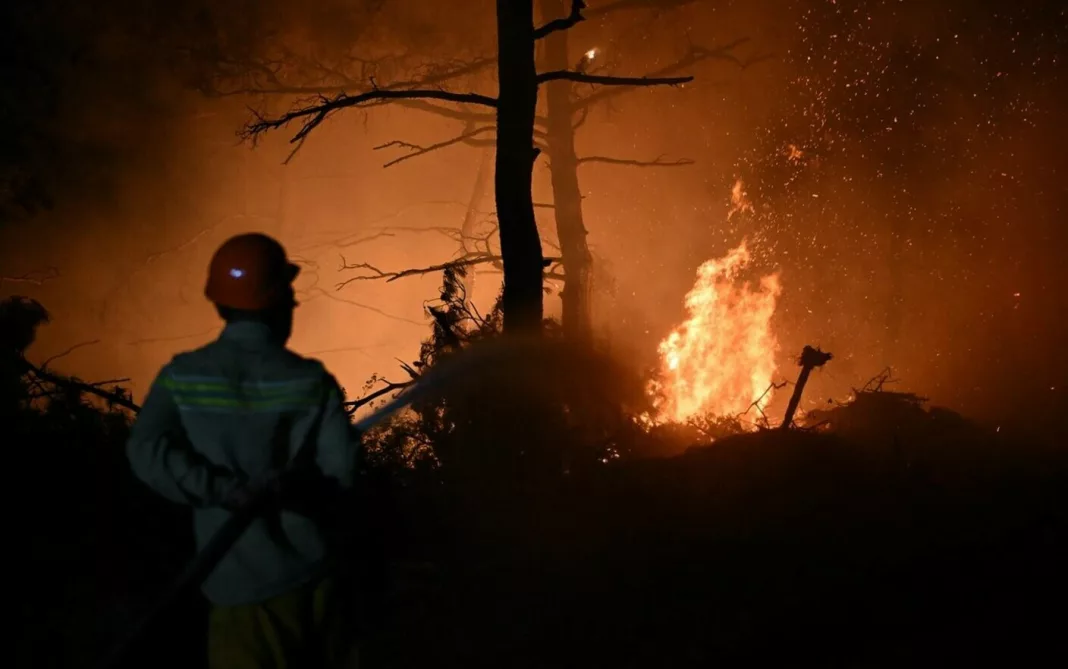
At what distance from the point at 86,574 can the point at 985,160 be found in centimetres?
1167

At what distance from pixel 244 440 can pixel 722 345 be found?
36.5ft

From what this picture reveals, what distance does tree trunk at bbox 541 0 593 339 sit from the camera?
1119 centimetres

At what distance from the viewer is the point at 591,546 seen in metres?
5.05

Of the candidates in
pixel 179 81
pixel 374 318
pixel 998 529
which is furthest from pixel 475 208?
pixel 998 529

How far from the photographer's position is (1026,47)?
1083cm

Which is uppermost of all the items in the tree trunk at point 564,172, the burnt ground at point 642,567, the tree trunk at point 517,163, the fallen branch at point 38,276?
the fallen branch at point 38,276

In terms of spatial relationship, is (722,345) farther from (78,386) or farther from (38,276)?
(38,276)

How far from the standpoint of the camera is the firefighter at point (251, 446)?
96.8 inches

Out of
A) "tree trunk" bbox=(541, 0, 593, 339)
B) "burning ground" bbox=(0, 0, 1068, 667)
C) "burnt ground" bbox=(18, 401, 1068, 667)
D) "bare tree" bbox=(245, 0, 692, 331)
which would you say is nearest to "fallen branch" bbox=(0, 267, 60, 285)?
"burning ground" bbox=(0, 0, 1068, 667)

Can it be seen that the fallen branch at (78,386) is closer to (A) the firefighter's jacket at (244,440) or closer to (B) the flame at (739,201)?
(A) the firefighter's jacket at (244,440)

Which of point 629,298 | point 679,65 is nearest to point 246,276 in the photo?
point 679,65

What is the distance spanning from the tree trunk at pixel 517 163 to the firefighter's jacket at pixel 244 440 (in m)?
3.97

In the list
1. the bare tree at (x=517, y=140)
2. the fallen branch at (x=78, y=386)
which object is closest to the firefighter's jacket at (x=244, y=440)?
the fallen branch at (x=78, y=386)

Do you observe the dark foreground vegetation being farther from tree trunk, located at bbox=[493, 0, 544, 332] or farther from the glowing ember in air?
the glowing ember in air
